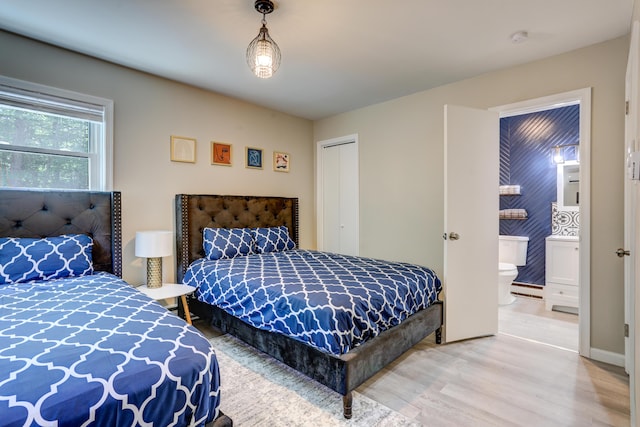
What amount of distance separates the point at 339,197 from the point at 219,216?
1724mm

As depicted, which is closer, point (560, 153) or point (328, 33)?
point (328, 33)

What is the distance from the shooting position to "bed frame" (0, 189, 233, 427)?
2336mm

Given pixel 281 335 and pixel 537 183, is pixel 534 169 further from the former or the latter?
pixel 281 335

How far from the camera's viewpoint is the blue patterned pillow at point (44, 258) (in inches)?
82.8

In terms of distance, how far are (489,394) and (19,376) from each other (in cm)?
234

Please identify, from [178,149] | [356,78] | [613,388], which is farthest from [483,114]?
[178,149]

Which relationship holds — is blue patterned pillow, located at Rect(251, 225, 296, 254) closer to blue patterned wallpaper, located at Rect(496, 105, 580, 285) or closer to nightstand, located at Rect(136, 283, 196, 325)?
nightstand, located at Rect(136, 283, 196, 325)

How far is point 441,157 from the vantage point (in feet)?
11.0

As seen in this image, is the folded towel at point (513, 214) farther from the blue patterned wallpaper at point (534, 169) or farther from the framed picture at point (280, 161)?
the framed picture at point (280, 161)

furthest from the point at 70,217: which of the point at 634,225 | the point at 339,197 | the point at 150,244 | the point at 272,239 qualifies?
A: the point at 634,225

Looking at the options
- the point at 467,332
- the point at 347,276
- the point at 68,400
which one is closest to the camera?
the point at 68,400

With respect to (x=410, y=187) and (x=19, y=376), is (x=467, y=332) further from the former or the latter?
(x=19, y=376)

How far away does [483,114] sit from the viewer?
2900mm

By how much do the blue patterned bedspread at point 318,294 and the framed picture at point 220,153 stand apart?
47.4 inches
